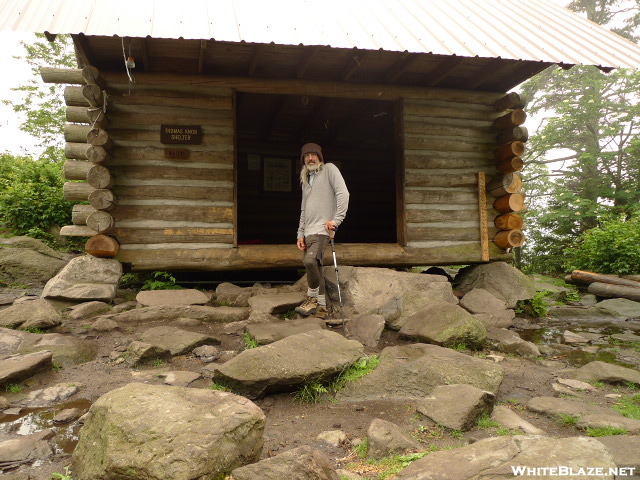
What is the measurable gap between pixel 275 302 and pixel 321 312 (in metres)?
0.64

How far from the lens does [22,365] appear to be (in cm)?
364

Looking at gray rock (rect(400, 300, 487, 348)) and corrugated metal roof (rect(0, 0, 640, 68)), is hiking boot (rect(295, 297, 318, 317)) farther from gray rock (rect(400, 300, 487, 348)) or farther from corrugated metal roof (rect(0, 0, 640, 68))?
corrugated metal roof (rect(0, 0, 640, 68))

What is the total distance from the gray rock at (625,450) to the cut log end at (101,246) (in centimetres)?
605

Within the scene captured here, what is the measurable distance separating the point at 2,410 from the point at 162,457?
1.89 metres

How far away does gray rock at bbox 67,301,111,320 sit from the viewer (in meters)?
5.44

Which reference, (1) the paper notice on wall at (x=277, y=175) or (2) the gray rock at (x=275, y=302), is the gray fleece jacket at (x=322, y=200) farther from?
(1) the paper notice on wall at (x=277, y=175)

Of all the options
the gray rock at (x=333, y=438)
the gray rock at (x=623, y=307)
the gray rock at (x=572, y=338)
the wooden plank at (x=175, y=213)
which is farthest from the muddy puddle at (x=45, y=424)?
the gray rock at (x=623, y=307)

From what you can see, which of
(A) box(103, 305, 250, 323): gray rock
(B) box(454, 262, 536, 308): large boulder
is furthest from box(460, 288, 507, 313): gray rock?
(A) box(103, 305, 250, 323): gray rock

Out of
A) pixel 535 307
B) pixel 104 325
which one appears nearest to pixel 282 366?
pixel 104 325

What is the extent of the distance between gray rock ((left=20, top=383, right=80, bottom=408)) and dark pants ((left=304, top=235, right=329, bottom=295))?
2.94 m

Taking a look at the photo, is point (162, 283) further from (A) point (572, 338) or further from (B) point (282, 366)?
(A) point (572, 338)

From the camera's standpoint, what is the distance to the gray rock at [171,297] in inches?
232

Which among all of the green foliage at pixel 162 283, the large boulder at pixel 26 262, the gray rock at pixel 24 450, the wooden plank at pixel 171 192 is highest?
the wooden plank at pixel 171 192

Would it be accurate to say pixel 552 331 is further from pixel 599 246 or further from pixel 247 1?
pixel 247 1
